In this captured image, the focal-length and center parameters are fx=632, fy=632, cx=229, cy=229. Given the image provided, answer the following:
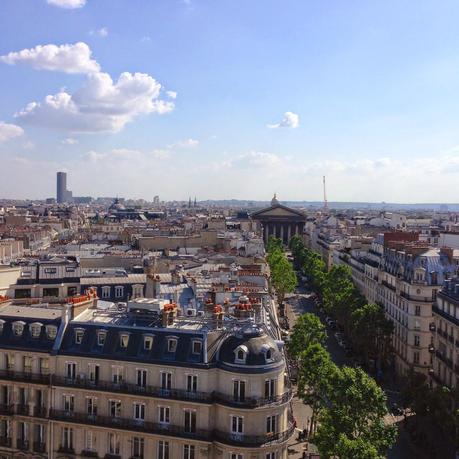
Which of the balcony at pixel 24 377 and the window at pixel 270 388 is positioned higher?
the window at pixel 270 388

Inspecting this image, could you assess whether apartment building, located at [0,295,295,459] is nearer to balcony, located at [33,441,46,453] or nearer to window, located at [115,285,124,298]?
balcony, located at [33,441,46,453]

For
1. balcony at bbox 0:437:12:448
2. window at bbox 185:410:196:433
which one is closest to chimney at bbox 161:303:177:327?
window at bbox 185:410:196:433

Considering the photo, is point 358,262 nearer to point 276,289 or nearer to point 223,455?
point 276,289

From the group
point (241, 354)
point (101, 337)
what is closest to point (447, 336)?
point (241, 354)

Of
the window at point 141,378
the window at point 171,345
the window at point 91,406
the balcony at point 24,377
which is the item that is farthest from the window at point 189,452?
the balcony at point 24,377

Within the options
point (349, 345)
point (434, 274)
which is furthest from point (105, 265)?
point (434, 274)

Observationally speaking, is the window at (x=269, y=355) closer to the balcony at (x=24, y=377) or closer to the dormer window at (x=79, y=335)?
the dormer window at (x=79, y=335)

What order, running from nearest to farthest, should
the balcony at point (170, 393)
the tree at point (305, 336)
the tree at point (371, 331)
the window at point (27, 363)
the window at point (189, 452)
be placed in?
the balcony at point (170, 393) → the window at point (189, 452) → the window at point (27, 363) → the tree at point (305, 336) → the tree at point (371, 331)
